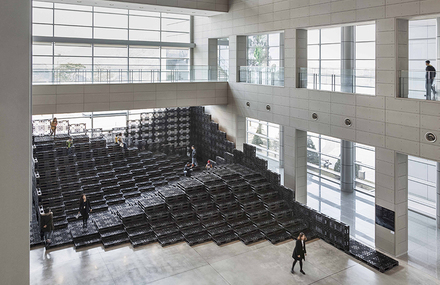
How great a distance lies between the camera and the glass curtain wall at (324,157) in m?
24.4

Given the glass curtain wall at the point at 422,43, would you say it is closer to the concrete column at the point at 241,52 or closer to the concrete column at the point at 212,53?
the concrete column at the point at 241,52

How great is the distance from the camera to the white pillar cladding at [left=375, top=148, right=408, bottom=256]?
1488 centimetres

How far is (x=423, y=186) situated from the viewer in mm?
19719

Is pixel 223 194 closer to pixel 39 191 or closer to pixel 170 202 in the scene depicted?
pixel 170 202

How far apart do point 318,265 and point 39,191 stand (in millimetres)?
14437

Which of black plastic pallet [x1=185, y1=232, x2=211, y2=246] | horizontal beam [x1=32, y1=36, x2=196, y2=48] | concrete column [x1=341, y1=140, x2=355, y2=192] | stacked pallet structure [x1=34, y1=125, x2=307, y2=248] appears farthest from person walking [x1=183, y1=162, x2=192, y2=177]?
horizontal beam [x1=32, y1=36, x2=196, y2=48]

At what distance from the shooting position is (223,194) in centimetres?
1862

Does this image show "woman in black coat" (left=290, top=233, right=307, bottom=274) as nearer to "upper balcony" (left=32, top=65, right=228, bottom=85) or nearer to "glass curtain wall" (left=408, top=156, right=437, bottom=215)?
"glass curtain wall" (left=408, top=156, right=437, bottom=215)

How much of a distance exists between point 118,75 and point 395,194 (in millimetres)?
16961

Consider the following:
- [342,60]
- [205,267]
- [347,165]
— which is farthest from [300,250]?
[342,60]

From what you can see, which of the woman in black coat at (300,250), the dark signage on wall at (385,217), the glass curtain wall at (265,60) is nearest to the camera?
the woman in black coat at (300,250)

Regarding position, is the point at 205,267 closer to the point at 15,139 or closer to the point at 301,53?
the point at 15,139

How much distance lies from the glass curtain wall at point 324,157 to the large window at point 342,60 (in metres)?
5.16

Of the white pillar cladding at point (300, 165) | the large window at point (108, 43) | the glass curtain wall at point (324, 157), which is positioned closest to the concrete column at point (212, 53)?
the large window at point (108, 43)
